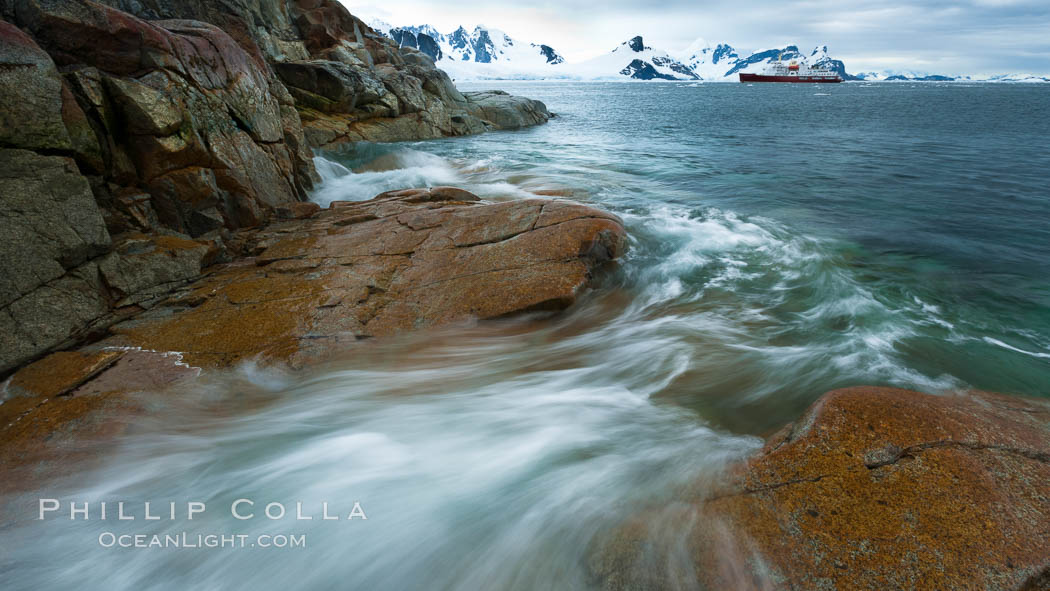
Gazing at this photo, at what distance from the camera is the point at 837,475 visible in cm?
267

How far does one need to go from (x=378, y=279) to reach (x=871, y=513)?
5.43m

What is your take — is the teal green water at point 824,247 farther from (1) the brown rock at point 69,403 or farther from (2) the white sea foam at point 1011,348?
(1) the brown rock at point 69,403

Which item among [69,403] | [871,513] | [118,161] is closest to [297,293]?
[69,403]

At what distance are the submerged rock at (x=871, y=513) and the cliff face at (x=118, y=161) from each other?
5.94 metres

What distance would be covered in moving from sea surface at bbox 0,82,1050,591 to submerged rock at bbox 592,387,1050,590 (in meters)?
0.21

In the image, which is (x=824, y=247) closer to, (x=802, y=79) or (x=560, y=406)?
(x=560, y=406)

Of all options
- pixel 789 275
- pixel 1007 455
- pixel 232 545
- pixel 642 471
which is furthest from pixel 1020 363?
pixel 232 545

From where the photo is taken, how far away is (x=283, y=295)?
221 inches

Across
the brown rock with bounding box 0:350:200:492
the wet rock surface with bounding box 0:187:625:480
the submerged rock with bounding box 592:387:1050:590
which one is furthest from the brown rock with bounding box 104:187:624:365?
the submerged rock with bounding box 592:387:1050:590

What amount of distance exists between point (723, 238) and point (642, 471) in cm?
676

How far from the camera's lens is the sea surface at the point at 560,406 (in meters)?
2.88

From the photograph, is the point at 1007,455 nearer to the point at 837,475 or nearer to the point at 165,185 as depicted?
the point at 837,475

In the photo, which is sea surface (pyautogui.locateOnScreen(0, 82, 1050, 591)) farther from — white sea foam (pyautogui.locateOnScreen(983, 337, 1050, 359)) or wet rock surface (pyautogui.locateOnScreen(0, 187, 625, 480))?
wet rock surface (pyautogui.locateOnScreen(0, 187, 625, 480))

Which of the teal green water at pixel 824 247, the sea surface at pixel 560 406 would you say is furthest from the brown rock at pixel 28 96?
the teal green water at pixel 824 247
